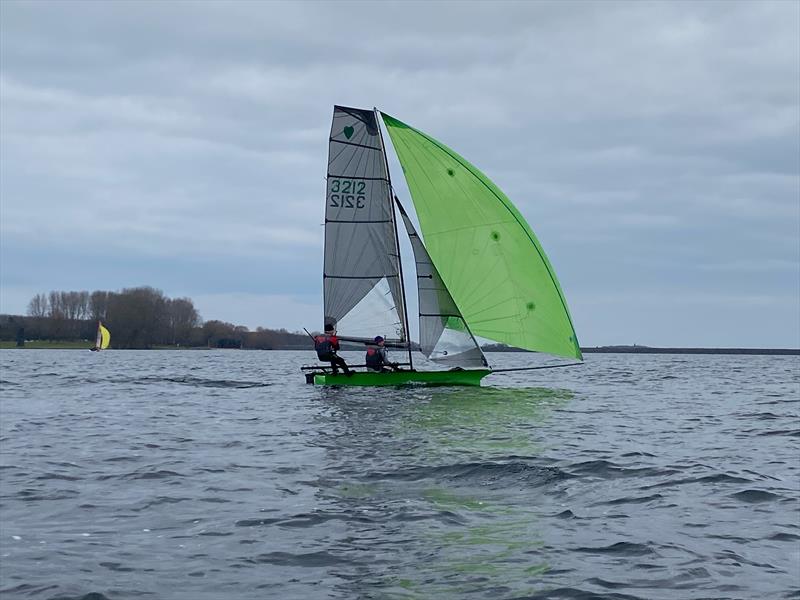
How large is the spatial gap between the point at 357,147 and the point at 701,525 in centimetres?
1969

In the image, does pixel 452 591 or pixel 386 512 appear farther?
pixel 386 512

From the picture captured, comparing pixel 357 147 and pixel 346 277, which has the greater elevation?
pixel 357 147

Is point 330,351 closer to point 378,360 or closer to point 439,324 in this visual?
point 378,360

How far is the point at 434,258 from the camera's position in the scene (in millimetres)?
25797

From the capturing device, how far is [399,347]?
26.3m

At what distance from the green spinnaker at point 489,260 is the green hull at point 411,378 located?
1855 mm

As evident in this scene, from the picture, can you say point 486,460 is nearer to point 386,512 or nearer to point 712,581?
point 386,512

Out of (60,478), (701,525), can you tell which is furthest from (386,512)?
(60,478)

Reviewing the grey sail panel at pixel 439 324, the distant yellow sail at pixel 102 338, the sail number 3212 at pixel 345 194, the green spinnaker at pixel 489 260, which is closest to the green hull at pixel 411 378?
the grey sail panel at pixel 439 324

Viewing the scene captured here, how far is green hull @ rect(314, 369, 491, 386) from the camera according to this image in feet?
79.0

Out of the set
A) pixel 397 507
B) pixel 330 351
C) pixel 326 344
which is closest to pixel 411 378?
pixel 330 351

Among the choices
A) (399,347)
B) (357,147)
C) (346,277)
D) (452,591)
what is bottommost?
(452,591)

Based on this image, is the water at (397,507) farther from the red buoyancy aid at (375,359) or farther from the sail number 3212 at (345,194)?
the sail number 3212 at (345,194)

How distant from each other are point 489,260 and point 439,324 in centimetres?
246
